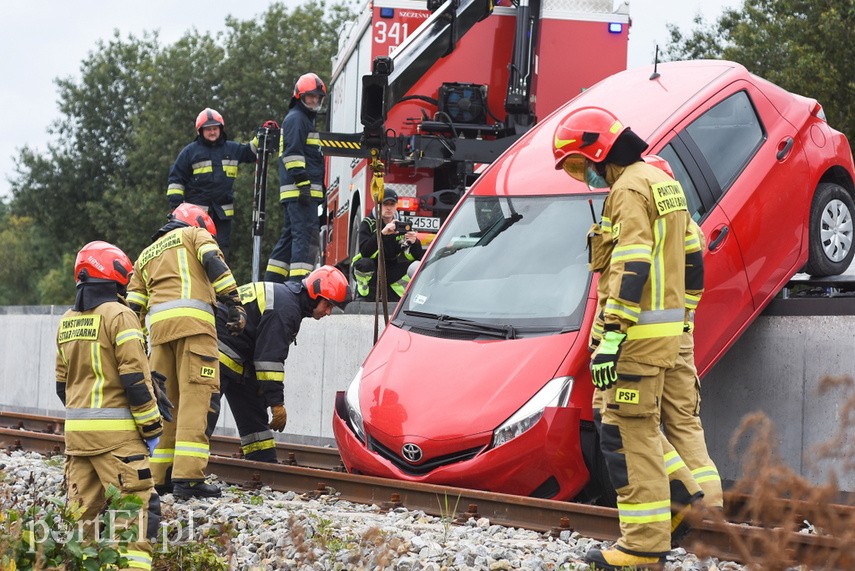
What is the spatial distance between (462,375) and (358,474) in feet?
3.63

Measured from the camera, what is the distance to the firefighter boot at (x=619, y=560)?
18.5ft

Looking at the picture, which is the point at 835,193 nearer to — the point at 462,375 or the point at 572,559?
the point at 462,375

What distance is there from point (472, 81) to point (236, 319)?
6406 millimetres

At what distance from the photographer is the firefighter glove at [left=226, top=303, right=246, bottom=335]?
8008 mm

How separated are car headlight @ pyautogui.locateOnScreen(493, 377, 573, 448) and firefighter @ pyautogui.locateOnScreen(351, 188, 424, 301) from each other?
15.9 ft

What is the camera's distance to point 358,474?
809cm

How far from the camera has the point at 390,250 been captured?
12.1 meters

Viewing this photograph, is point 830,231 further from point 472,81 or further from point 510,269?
point 472,81

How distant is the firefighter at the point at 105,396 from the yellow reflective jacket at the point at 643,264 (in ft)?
7.50

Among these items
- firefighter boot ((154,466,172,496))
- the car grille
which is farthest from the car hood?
firefighter boot ((154,466,172,496))

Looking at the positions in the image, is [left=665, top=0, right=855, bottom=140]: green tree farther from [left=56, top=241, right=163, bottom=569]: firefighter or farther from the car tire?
[left=56, top=241, right=163, bottom=569]: firefighter

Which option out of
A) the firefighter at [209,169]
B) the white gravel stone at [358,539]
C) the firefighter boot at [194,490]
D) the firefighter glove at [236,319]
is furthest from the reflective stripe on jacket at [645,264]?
the firefighter at [209,169]

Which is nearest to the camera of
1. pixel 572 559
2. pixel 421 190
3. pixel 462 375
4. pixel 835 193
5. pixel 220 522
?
pixel 572 559

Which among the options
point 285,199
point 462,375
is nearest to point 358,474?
point 462,375
